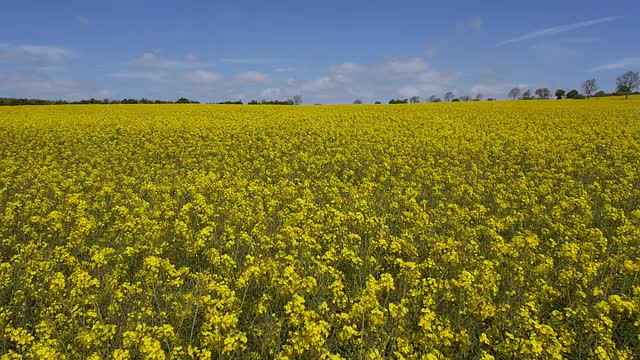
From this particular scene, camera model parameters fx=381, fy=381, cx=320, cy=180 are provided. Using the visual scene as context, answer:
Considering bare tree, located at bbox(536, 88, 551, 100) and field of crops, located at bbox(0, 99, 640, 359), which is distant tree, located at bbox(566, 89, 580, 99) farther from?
field of crops, located at bbox(0, 99, 640, 359)

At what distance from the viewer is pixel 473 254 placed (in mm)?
7152

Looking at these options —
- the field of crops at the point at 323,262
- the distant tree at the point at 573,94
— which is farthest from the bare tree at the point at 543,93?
the field of crops at the point at 323,262

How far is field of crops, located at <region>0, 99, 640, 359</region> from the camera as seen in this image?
180 inches

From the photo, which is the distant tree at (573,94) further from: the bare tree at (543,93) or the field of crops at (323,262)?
the field of crops at (323,262)

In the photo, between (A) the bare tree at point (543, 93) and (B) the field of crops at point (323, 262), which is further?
(A) the bare tree at point (543, 93)

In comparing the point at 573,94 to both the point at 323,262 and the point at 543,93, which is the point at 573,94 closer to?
the point at 543,93

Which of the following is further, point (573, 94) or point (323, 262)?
point (573, 94)

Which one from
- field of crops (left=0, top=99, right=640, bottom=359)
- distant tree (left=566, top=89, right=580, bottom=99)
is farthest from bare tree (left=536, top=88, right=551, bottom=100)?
field of crops (left=0, top=99, right=640, bottom=359)

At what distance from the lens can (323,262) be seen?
21.3 feet

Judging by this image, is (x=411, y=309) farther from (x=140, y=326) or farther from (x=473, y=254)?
(x=140, y=326)

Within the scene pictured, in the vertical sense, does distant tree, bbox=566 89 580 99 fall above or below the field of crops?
above

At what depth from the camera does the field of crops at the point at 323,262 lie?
457 cm

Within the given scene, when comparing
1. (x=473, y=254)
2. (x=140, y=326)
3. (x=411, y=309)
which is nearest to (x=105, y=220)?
(x=140, y=326)

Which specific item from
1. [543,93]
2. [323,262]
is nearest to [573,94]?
[543,93]
